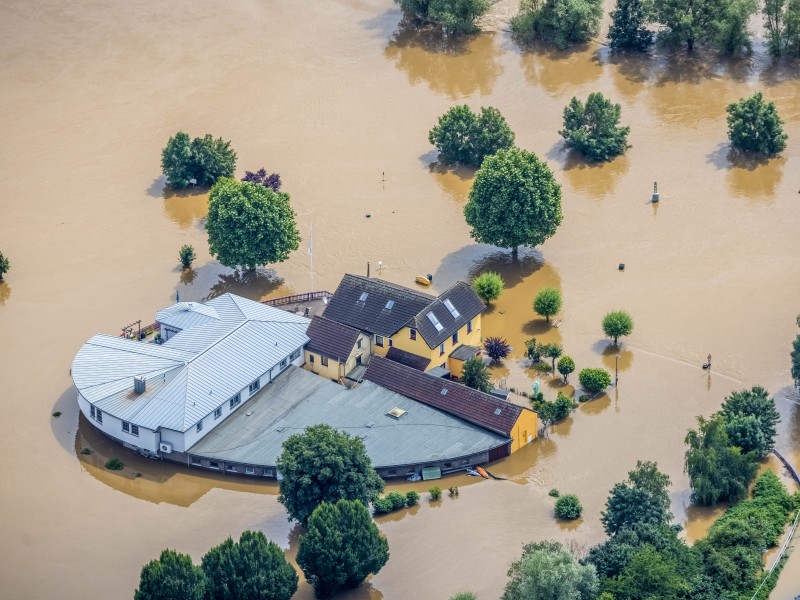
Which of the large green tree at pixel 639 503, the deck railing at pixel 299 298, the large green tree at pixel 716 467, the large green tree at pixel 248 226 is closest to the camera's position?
the large green tree at pixel 639 503

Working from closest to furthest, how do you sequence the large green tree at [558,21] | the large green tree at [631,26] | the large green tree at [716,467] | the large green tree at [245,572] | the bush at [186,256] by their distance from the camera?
1. the large green tree at [245,572]
2. the large green tree at [716,467]
3. the bush at [186,256]
4. the large green tree at [631,26]
5. the large green tree at [558,21]

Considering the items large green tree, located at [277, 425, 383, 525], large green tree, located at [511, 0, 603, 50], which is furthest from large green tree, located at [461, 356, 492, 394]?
large green tree, located at [511, 0, 603, 50]

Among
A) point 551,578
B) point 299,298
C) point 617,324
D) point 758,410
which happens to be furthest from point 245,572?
point 617,324

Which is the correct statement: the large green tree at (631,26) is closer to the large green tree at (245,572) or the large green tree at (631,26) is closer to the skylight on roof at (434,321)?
the skylight on roof at (434,321)

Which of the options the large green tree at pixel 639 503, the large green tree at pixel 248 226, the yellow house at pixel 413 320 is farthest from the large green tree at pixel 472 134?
the large green tree at pixel 639 503

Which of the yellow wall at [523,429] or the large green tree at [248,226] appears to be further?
the large green tree at [248,226]

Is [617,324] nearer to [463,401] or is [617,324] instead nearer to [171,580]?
[463,401]
